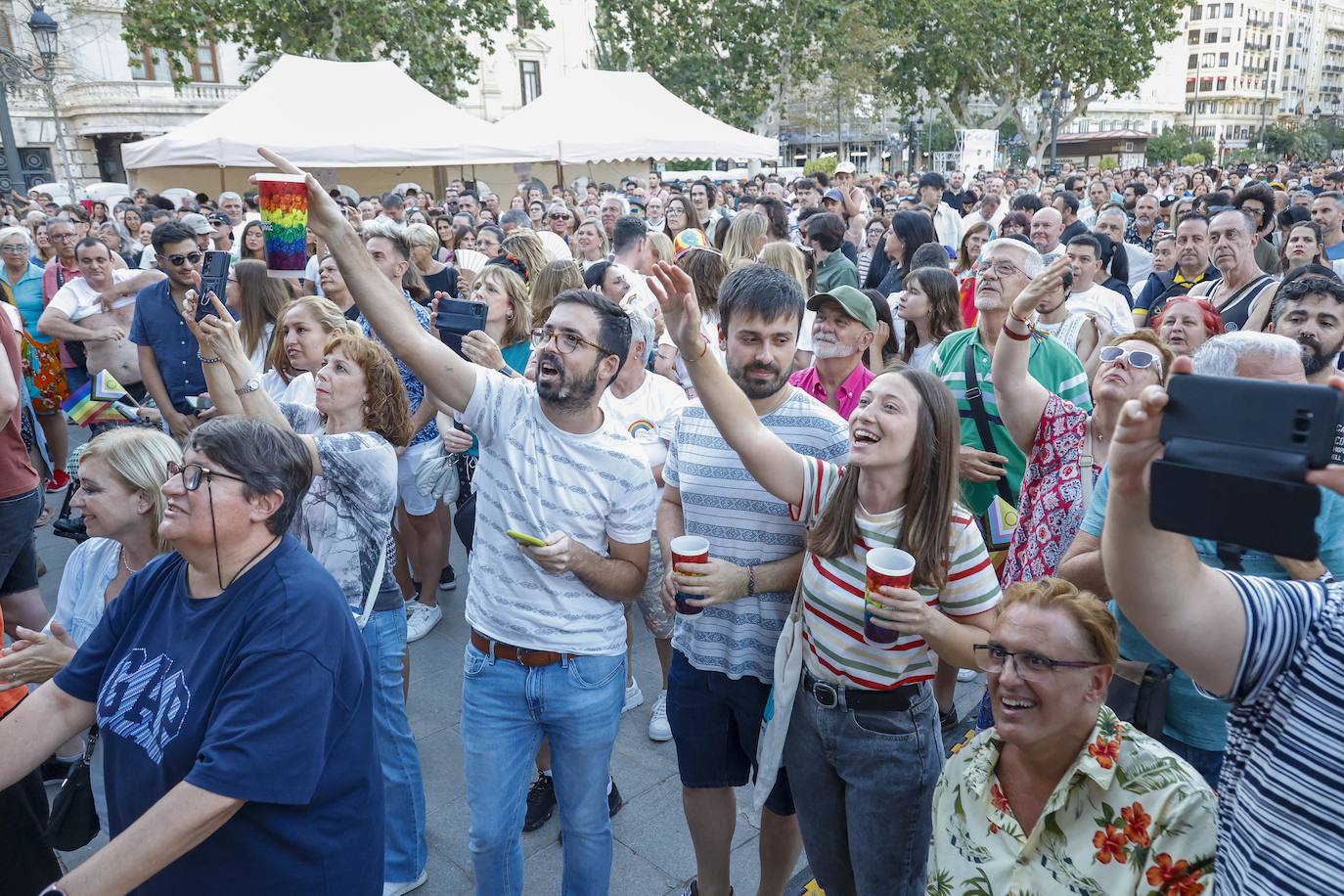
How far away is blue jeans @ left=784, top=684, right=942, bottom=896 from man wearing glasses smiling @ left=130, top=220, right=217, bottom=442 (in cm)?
388

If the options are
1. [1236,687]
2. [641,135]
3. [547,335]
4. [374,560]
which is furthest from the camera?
[641,135]

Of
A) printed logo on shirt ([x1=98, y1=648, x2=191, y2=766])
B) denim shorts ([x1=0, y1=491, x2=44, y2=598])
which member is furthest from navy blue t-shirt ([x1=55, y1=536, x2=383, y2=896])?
denim shorts ([x1=0, y1=491, x2=44, y2=598])

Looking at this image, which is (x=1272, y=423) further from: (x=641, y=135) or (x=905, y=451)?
(x=641, y=135)

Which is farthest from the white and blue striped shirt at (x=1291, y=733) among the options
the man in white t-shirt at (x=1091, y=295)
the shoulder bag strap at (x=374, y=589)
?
the man in white t-shirt at (x=1091, y=295)

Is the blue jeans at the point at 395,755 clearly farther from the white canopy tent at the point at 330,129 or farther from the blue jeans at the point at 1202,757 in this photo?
the white canopy tent at the point at 330,129

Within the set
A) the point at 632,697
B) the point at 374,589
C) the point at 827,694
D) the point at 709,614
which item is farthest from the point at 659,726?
the point at 827,694

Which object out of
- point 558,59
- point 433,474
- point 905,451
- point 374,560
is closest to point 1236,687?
point 905,451

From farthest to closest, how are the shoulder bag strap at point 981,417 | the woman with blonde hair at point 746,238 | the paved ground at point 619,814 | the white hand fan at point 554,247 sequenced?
the white hand fan at point 554,247 → the woman with blonde hair at point 746,238 → the shoulder bag strap at point 981,417 → the paved ground at point 619,814

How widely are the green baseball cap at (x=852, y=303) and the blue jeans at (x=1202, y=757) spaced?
1.60 metres

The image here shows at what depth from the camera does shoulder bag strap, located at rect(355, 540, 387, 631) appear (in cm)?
280

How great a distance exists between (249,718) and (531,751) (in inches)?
40.6

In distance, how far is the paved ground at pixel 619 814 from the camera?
120 inches

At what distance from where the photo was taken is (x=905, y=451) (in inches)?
89.4

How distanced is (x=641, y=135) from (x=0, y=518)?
483 inches
